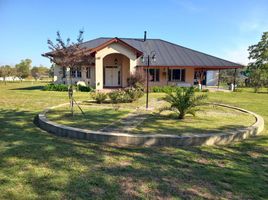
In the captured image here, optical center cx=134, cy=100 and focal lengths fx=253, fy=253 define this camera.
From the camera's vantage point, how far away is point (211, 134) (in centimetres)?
663

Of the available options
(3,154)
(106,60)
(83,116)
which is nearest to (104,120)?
(83,116)

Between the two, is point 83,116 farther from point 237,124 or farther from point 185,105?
point 237,124

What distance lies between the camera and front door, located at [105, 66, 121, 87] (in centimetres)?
2752

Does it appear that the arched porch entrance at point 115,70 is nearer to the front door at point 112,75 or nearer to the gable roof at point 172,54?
the front door at point 112,75

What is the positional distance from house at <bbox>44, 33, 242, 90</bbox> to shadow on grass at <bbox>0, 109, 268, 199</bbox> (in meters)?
18.5

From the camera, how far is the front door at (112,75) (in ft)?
90.3

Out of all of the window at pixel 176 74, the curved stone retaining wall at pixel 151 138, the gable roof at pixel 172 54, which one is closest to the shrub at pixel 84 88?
the gable roof at pixel 172 54

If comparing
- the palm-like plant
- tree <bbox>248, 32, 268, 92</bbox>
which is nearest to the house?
tree <bbox>248, 32, 268, 92</bbox>

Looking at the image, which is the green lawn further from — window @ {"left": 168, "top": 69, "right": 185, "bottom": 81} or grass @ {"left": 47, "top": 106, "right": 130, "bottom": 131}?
window @ {"left": 168, "top": 69, "right": 185, "bottom": 81}

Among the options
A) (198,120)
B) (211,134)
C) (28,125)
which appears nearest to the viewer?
(211,134)

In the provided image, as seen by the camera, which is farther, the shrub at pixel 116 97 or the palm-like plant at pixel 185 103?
the shrub at pixel 116 97

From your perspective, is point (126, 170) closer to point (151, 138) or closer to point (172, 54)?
point (151, 138)

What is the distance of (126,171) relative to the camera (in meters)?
4.54

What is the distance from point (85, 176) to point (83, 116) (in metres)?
5.18
